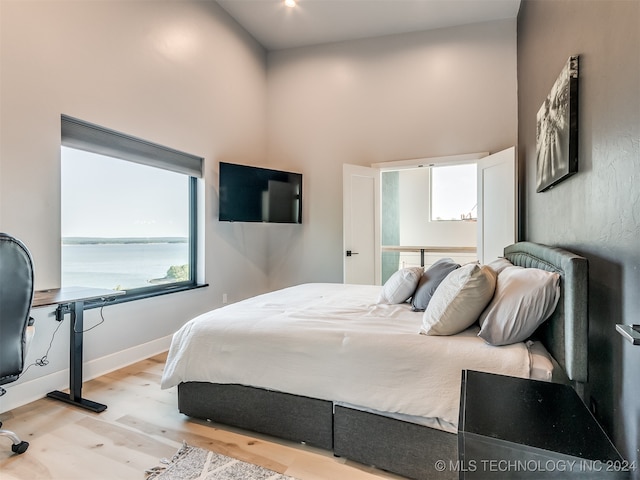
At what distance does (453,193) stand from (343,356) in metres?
5.24

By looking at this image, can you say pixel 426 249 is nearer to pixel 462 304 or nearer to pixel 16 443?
pixel 462 304

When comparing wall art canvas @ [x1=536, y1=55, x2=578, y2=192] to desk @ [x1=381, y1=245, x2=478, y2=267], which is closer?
wall art canvas @ [x1=536, y1=55, x2=578, y2=192]

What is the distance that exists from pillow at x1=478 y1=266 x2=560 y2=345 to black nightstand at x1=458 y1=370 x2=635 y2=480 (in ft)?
1.20

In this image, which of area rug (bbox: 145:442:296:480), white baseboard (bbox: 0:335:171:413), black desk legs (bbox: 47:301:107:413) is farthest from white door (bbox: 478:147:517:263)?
black desk legs (bbox: 47:301:107:413)

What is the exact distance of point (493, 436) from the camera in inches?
39.9

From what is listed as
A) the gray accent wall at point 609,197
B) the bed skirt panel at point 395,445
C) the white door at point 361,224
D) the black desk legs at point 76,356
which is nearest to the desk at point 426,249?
the white door at point 361,224

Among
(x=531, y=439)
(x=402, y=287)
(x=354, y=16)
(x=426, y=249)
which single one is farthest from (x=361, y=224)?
(x=531, y=439)

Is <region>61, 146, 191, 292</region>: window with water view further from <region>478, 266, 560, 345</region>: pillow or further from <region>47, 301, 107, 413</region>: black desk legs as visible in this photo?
<region>478, 266, 560, 345</region>: pillow

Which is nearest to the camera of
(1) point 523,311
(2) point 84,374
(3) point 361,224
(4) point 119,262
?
(1) point 523,311

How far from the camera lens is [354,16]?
439 cm

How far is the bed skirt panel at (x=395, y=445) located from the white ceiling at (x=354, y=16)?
173 inches

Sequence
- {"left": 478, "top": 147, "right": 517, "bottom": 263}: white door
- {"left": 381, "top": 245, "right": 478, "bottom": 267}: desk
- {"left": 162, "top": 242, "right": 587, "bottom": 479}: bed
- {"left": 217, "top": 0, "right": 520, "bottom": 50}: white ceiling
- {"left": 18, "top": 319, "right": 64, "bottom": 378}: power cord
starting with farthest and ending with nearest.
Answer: {"left": 381, "top": 245, "right": 478, "bottom": 267}: desk → {"left": 217, "top": 0, "right": 520, "bottom": 50}: white ceiling → {"left": 478, "top": 147, "right": 517, "bottom": 263}: white door → {"left": 18, "top": 319, "right": 64, "bottom": 378}: power cord → {"left": 162, "top": 242, "right": 587, "bottom": 479}: bed

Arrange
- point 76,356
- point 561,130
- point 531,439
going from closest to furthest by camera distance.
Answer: point 531,439 → point 561,130 → point 76,356

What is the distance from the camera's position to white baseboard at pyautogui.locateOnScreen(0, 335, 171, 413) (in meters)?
2.34
